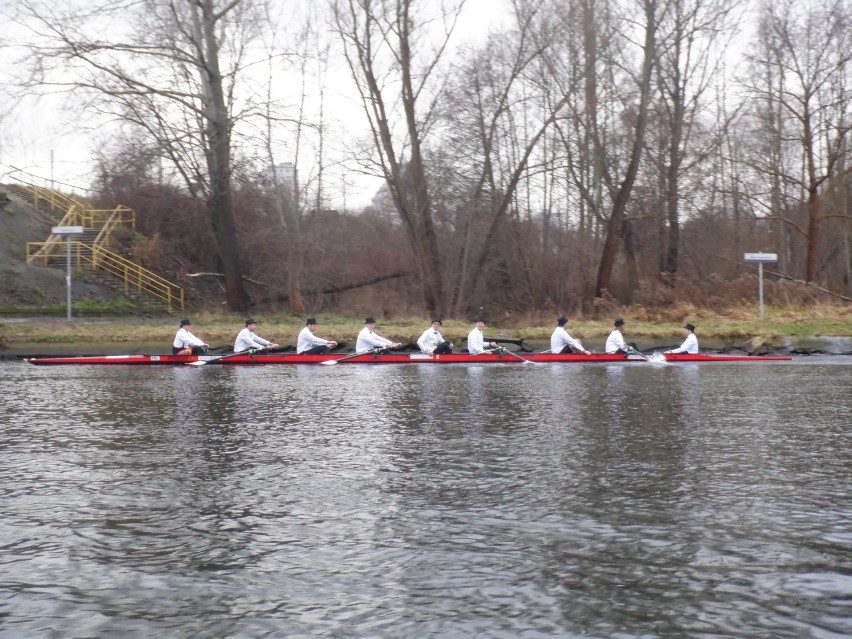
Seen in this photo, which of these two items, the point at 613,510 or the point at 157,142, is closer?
the point at 613,510

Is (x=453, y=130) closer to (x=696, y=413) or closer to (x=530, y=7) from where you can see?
(x=530, y=7)

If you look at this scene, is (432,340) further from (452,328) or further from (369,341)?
(452,328)

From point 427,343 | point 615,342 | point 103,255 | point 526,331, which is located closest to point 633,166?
point 526,331

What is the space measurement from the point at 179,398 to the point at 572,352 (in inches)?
454

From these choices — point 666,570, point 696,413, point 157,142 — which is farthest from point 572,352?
point 666,570

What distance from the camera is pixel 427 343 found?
25.4 meters

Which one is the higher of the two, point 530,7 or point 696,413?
point 530,7

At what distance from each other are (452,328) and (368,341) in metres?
5.33

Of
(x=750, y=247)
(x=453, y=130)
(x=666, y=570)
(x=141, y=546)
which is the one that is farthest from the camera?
(x=750, y=247)

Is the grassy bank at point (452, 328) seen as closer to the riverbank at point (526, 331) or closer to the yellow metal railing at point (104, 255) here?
the riverbank at point (526, 331)

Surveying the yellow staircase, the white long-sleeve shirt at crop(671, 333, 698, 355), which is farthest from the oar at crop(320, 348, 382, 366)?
the yellow staircase

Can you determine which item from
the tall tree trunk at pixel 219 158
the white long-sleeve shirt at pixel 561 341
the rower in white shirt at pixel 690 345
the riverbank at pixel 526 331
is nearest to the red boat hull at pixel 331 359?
the white long-sleeve shirt at pixel 561 341

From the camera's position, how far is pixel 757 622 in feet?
18.5

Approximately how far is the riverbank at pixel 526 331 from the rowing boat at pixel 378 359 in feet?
7.96
